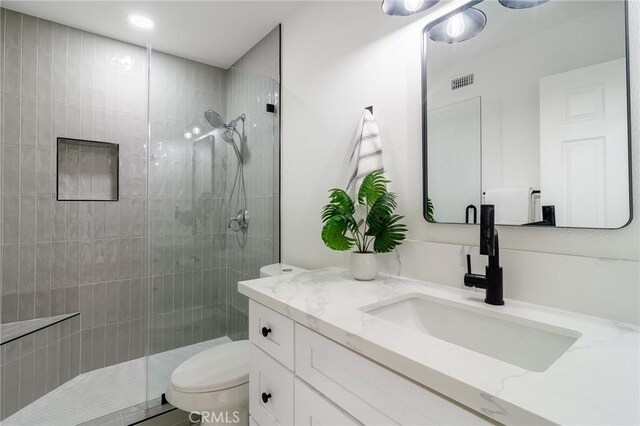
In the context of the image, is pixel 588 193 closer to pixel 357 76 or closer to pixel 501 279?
pixel 501 279

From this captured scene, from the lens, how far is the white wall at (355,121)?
0.81 meters

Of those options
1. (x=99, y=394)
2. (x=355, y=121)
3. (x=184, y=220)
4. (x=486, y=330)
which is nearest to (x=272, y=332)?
(x=486, y=330)

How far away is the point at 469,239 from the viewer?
102 cm

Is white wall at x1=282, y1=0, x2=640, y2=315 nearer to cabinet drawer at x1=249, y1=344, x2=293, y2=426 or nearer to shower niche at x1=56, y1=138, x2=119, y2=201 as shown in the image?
cabinet drawer at x1=249, y1=344, x2=293, y2=426

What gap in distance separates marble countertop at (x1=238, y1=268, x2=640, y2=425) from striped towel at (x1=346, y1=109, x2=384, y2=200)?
54cm

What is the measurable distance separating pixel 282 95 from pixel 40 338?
83.7 inches

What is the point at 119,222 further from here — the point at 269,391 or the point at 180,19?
the point at 269,391

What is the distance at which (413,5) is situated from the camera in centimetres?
110

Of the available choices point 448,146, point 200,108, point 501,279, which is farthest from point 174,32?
point 501,279

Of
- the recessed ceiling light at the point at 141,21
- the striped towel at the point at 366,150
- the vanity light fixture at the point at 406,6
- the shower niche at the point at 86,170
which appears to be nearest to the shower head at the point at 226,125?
the recessed ceiling light at the point at 141,21

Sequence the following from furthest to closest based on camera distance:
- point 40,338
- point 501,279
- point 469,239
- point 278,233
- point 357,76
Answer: point 278,233
point 40,338
point 357,76
point 469,239
point 501,279

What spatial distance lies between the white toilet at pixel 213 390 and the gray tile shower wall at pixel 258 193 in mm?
574

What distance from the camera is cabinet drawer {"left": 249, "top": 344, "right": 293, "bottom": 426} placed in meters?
0.87

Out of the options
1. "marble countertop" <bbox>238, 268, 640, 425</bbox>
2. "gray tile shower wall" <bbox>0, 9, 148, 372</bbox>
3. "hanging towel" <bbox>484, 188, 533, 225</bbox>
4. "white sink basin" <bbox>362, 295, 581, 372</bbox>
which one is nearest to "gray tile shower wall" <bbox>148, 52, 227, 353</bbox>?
"gray tile shower wall" <bbox>0, 9, 148, 372</bbox>
